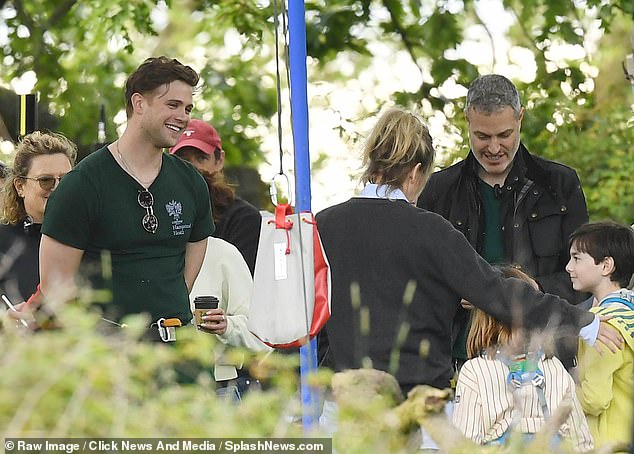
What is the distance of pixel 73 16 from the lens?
→ 977cm

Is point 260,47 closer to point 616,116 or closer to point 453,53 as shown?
point 453,53

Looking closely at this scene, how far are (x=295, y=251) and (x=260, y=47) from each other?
5509 millimetres

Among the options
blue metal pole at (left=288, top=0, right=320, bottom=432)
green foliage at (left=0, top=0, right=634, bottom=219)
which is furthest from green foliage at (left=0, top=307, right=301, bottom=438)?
green foliage at (left=0, top=0, right=634, bottom=219)

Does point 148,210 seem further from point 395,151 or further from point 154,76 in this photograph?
point 395,151

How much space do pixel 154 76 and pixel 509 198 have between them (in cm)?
145

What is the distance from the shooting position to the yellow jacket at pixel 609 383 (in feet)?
13.4

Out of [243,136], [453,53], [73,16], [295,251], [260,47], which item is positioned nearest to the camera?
[295,251]

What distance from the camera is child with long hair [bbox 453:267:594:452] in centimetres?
363

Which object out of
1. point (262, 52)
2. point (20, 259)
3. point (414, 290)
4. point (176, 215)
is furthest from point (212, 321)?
point (262, 52)

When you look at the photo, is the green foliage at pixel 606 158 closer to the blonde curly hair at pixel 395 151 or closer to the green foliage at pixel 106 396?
the blonde curly hair at pixel 395 151

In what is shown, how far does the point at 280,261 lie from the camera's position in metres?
3.68

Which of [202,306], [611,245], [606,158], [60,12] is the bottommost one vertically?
[202,306]

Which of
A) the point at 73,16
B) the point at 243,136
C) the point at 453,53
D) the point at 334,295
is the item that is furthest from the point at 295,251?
the point at 243,136

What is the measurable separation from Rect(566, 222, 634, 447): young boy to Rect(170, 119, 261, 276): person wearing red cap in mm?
1345
